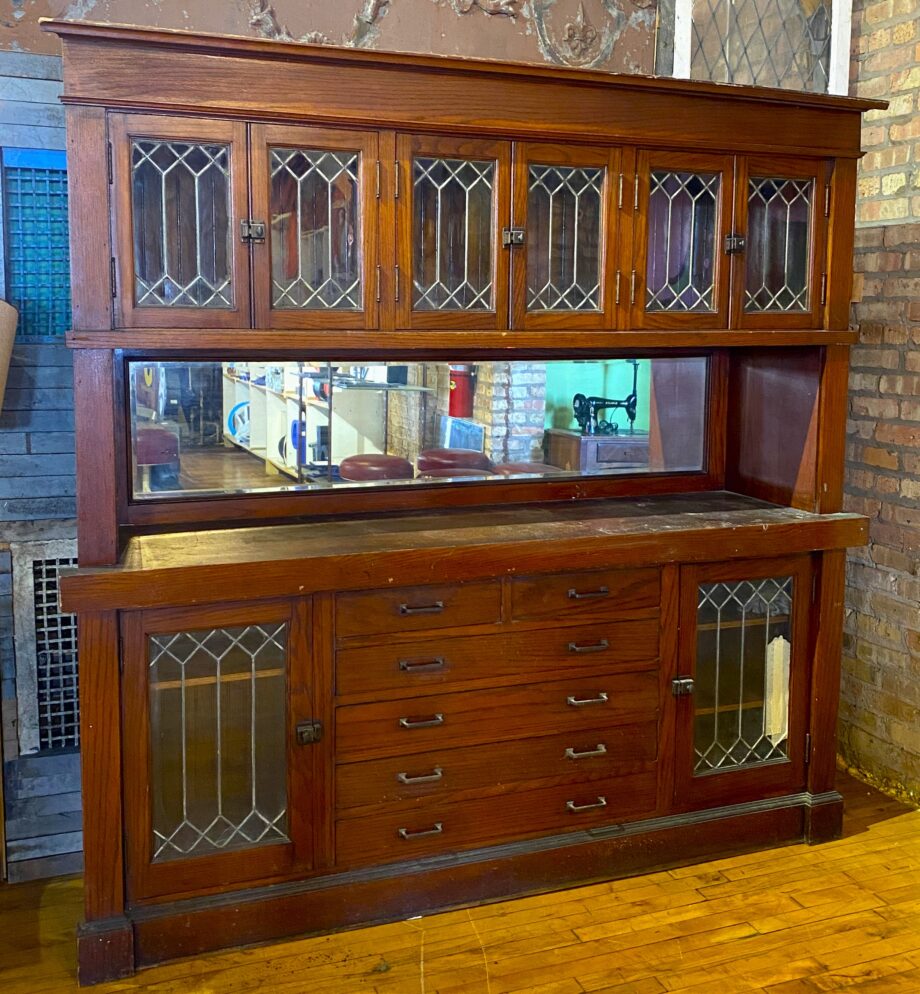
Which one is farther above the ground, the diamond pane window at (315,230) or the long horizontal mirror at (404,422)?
the diamond pane window at (315,230)

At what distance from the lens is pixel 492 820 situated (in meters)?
2.86

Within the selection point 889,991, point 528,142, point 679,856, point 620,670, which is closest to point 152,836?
point 620,670

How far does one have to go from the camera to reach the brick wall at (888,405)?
336 centimetres

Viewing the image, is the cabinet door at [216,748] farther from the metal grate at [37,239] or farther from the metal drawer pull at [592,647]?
the metal grate at [37,239]

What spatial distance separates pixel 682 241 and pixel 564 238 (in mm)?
355

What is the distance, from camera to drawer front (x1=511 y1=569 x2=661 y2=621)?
2820mm

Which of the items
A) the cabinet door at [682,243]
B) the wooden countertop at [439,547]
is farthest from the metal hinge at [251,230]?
the cabinet door at [682,243]

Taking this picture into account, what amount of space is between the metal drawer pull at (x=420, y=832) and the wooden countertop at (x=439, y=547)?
2.15 feet

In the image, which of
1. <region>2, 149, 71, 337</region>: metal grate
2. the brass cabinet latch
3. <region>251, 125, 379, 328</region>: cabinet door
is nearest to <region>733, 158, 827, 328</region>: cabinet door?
<region>251, 125, 379, 328</region>: cabinet door

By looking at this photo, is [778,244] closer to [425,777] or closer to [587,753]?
[587,753]

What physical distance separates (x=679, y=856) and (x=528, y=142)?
2004mm

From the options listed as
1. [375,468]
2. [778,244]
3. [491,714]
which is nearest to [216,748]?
[491,714]

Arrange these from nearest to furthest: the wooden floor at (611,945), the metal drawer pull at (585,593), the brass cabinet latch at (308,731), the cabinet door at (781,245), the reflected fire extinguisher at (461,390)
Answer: the wooden floor at (611,945) → the brass cabinet latch at (308,731) → the metal drawer pull at (585,593) → the cabinet door at (781,245) → the reflected fire extinguisher at (461,390)

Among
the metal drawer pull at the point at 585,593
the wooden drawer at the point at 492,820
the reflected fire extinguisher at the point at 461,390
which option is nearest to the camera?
the wooden drawer at the point at 492,820
